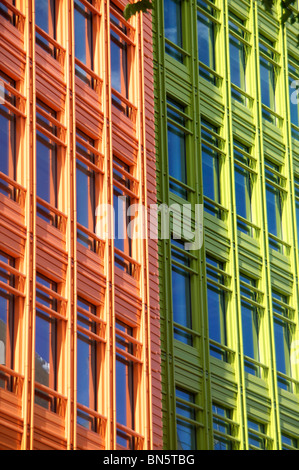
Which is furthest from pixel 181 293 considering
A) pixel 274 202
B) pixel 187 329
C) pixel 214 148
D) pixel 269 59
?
pixel 269 59

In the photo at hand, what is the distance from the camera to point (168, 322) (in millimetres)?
34188

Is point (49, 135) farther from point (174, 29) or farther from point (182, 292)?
point (174, 29)

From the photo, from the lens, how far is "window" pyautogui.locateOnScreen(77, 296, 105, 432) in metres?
29.6

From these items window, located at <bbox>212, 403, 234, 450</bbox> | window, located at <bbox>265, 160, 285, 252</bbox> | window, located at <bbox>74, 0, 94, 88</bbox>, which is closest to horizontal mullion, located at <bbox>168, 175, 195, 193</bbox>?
window, located at <bbox>74, 0, 94, 88</bbox>

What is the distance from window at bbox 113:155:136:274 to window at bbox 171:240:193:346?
2.40m

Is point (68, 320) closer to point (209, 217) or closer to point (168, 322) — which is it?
point (168, 322)

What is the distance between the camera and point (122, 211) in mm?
33781

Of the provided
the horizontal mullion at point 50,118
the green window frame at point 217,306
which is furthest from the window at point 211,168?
the horizontal mullion at point 50,118

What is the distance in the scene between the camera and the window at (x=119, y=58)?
35.1 metres

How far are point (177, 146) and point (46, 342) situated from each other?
36.9ft

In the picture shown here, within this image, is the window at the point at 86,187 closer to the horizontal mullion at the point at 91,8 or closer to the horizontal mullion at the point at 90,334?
the horizontal mullion at the point at 90,334

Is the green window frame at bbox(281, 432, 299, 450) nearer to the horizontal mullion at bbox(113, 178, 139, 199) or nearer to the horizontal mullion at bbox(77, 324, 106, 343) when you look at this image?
the horizontal mullion at bbox(113, 178, 139, 199)

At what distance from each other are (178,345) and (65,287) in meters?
5.93

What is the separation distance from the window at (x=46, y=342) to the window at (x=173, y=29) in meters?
12.0
